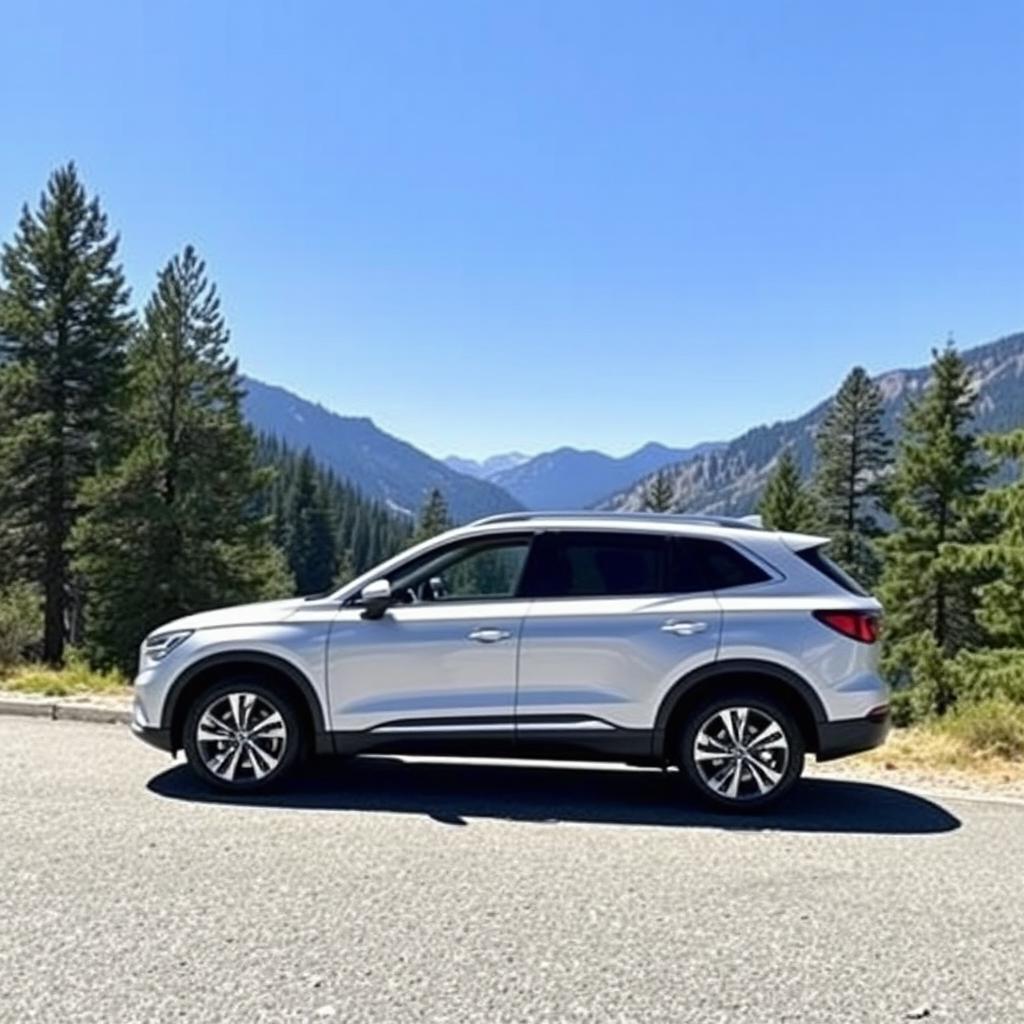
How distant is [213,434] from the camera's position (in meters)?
34.2

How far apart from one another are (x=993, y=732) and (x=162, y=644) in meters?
6.82

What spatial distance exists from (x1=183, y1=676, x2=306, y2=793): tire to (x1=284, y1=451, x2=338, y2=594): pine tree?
86.9 m

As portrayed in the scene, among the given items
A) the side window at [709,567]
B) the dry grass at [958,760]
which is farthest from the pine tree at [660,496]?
the side window at [709,567]

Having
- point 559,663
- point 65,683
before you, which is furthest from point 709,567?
point 65,683

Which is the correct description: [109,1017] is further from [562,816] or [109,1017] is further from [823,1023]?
[562,816]

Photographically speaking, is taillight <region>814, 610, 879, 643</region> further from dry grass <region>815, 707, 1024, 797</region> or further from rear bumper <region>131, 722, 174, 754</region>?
rear bumper <region>131, 722, 174, 754</region>

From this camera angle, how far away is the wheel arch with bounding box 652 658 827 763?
6.62m

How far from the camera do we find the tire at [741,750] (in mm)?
6633

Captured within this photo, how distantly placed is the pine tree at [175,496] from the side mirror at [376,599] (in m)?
26.2

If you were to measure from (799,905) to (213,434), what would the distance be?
104 feet

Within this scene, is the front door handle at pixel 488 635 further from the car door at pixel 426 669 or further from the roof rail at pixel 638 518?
the roof rail at pixel 638 518

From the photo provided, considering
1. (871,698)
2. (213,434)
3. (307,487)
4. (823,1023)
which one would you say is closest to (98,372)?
(213,434)

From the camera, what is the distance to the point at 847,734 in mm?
6621

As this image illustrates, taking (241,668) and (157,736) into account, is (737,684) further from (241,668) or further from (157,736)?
(157,736)
